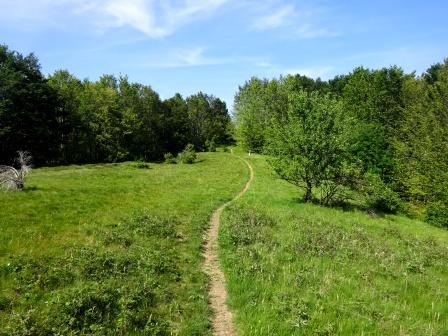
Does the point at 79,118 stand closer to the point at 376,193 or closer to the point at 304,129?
the point at 304,129

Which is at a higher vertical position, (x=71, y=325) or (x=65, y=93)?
(x=65, y=93)

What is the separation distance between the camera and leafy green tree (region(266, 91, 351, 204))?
3231cm

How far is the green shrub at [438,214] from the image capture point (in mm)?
40875

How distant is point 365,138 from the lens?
6000 centimetres

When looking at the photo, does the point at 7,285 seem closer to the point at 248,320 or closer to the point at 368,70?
the point at 248,320

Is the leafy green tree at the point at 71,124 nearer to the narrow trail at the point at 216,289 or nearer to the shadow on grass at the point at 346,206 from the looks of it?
the shadow on grass at the point at 346,206

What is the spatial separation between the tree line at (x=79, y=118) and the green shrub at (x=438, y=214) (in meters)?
50.8

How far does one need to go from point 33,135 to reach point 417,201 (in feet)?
184

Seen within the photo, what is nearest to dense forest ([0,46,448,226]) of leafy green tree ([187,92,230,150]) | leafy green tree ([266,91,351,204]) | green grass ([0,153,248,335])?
leafy green tree ([266,91,351,204])

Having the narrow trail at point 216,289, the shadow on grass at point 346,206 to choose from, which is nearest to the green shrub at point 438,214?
the shadow on grass at point 346,206

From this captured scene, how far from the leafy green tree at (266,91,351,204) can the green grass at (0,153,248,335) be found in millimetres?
11019

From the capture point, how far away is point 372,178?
35.7 meters

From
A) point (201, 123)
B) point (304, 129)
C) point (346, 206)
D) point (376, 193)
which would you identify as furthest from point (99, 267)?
point (201, 123)

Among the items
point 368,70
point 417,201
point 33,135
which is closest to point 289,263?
point 417,201
